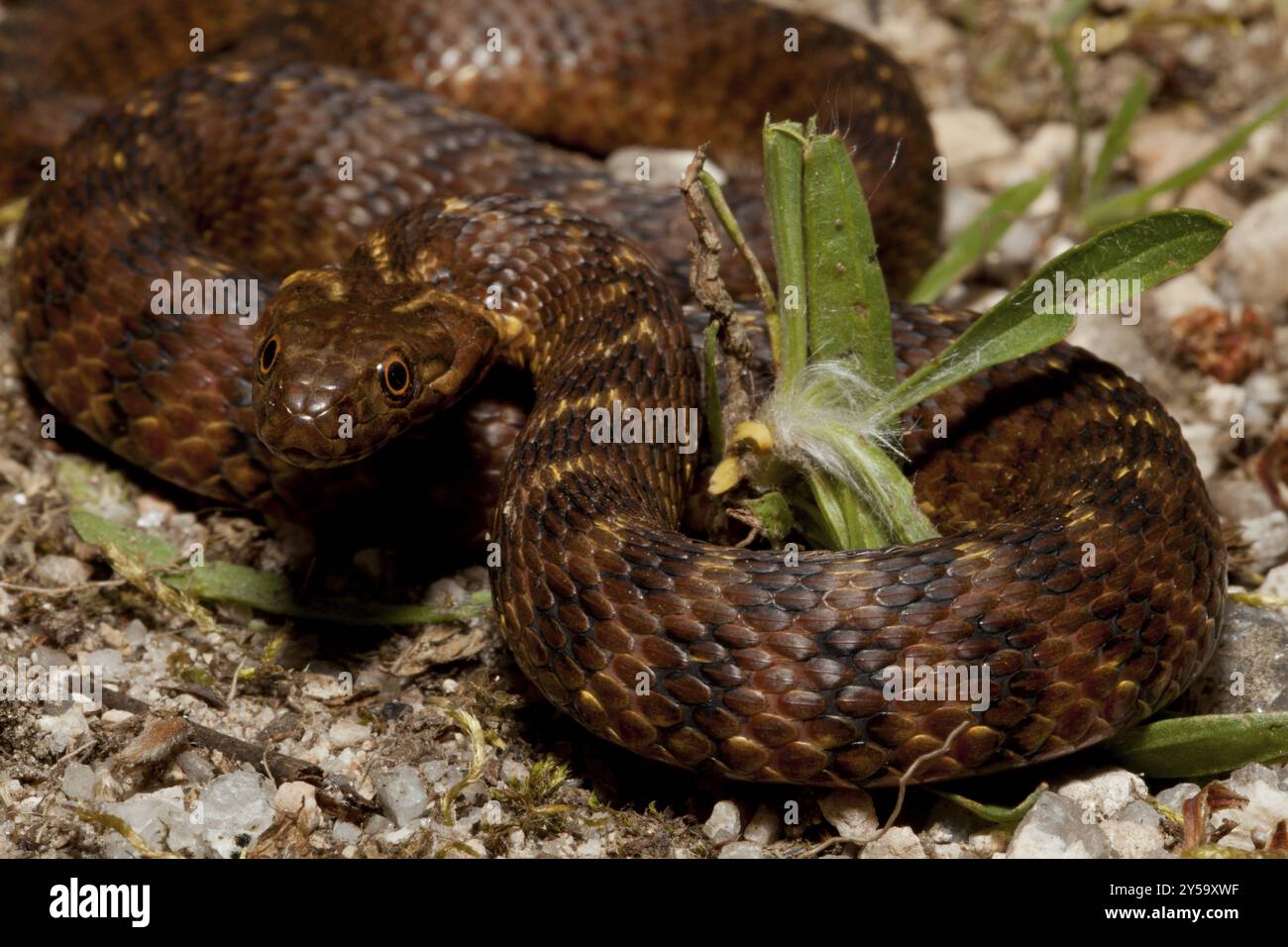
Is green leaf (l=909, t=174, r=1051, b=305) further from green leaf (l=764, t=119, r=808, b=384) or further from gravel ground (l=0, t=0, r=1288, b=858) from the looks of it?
green leaf (l=764, t=119, r=808, b=384)

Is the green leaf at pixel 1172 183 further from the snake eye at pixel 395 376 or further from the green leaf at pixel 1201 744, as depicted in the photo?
the snake eye at pixel 395 376

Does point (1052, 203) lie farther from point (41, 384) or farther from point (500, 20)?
point (41, 384)

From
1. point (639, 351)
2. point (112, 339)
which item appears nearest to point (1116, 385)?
point (639, 351)

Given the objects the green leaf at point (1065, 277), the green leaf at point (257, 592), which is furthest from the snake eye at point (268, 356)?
the green leaf at point (1065, 277)

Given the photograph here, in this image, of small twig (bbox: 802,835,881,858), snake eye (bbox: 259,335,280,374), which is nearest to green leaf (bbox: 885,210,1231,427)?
small twig (bbox: 802,835,881,858)

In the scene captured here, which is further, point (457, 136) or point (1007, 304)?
point (457, 136)
